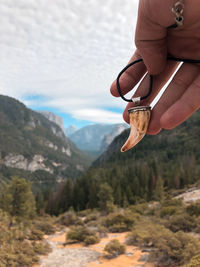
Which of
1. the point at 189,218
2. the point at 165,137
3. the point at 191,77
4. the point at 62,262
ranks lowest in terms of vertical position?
the point at 62,262

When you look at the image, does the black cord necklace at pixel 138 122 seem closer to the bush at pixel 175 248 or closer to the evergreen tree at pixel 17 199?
the bush at pixel 175 248

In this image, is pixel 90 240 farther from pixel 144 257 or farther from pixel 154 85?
pixel 154 85

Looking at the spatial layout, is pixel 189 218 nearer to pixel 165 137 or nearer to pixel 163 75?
pixel 163 75

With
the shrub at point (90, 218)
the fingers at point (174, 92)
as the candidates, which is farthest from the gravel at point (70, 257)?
the shrub at point (90, 218)

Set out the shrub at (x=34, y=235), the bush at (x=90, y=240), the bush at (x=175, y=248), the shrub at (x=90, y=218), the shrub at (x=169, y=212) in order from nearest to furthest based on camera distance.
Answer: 1. the bush at (x=175, y=248)
2. the bush at (x=90, y=240)
3. the shrub at (x=34, y=235)
4. the shrub at (x=169, y=212)
5. the shrub at (x=90, y=218)

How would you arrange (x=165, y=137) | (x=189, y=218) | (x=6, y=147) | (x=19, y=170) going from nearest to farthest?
(x=189, y=218) → (x=165, y=137) → (x=19, y=170) → (x=6, y=147)

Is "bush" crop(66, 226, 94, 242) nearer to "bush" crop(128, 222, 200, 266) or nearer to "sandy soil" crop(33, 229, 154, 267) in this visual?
"sandy soil" crop(33, 229, 154, 267)

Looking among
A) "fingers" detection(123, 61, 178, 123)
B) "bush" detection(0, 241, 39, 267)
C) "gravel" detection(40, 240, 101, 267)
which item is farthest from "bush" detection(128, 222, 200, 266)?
"fingers" detection(123, 61, 178, 123)

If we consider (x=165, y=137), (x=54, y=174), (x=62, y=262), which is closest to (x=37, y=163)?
(x=54, y=174)
